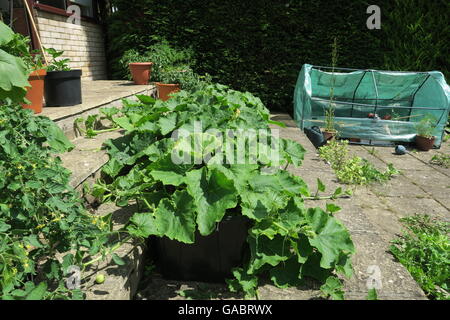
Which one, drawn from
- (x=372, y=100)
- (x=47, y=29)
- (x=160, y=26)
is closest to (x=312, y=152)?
(x=372, y=100)

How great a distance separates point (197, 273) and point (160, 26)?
5.88m

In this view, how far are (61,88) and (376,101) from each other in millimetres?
4667

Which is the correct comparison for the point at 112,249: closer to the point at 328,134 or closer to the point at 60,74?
the point at 60,74

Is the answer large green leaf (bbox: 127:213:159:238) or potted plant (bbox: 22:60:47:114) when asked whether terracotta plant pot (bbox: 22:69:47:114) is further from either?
large green leaf (bbox: 127:213:159:238)

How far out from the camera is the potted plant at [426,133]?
4723 mm

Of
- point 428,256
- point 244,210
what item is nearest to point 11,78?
point 244,210

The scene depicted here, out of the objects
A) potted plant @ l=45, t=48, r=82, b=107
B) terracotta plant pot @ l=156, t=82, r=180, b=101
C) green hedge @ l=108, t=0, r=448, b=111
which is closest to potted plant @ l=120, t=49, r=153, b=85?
terracotta plant pot @ l=156, t=82, r=180, b=101

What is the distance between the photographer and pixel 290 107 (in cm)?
675

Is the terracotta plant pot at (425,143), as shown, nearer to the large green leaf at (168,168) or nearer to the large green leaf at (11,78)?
the large green leaf at (168,168)

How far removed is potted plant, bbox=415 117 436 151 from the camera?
4723 mm

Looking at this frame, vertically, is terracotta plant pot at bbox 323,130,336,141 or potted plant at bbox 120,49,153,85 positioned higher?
potted plant at bbox 120,49,153,85

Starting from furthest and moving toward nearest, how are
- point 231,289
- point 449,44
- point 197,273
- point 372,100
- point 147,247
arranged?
point 449,44 → point 372,100 → point 147,247 → point 197,273 → point 231,289

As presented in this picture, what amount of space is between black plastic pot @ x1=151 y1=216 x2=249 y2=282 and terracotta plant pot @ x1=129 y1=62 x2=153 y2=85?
401 centimetres
